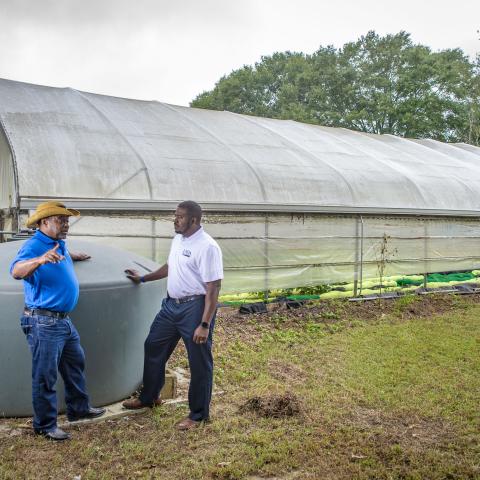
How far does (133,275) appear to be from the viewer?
5051mm

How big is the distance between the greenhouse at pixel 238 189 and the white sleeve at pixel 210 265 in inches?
160

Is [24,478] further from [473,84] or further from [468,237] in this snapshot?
[473,84]

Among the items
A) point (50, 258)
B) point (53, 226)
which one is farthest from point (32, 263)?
point (53, 226)

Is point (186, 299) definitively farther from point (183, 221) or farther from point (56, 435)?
point (56, 435)

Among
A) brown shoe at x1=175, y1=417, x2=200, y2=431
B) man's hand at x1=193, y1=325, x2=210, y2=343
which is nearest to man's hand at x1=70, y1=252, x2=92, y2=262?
man's hand at x1=193, y1=325, x2=210, y2=343

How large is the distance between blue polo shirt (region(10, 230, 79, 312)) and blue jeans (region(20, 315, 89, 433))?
0.38 feet

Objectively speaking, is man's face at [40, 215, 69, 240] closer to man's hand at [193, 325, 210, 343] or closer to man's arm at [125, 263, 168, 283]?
man's arm at [125, 263, 168, 283]

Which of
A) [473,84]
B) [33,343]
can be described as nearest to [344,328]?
[33,343]

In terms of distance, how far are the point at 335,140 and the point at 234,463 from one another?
12.3m

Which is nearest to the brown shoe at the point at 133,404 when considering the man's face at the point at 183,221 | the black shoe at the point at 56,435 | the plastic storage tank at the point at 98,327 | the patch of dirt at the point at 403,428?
the plastic storage tank at the point at 98,327

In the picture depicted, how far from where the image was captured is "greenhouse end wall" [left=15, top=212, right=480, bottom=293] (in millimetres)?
9414

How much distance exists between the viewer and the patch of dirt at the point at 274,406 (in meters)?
4.98

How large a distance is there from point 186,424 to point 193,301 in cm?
101

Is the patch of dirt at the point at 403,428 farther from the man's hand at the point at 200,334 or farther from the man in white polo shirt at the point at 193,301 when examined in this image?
the man's hand at the point at 200,334
